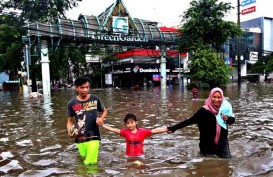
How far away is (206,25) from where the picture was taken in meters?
32.7

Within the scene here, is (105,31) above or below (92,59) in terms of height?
above

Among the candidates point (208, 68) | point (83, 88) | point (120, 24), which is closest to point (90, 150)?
point (83, 88)

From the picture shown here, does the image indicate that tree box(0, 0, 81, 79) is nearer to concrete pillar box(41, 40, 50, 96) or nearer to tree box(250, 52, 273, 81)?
concrete pillar box(41, 40, 50, 96)

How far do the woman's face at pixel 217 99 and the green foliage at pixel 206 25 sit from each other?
28.5 meters

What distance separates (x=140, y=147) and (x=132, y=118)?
0.67 m

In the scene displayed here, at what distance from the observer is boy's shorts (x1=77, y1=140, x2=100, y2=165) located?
532 centimetres

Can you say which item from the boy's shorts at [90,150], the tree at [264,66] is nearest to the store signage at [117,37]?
the boy's shorts at [90,150]

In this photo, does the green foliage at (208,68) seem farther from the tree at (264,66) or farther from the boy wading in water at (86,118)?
the tree at (264,66)

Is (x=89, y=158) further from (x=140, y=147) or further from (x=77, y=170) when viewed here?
(x=140, y=147)

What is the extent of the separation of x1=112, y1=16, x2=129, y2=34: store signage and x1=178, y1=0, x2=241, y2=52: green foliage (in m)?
6.23

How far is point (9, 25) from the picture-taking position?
32844 millimetres

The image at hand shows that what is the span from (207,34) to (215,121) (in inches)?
1178

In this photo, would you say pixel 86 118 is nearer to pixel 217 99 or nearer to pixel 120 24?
pixel 217 99

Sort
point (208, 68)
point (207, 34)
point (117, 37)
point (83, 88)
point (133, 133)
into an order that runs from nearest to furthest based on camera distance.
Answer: point (83, 88) → point (133, 133) → point (208, 68) → point (207, 34) → point (117, 37)
